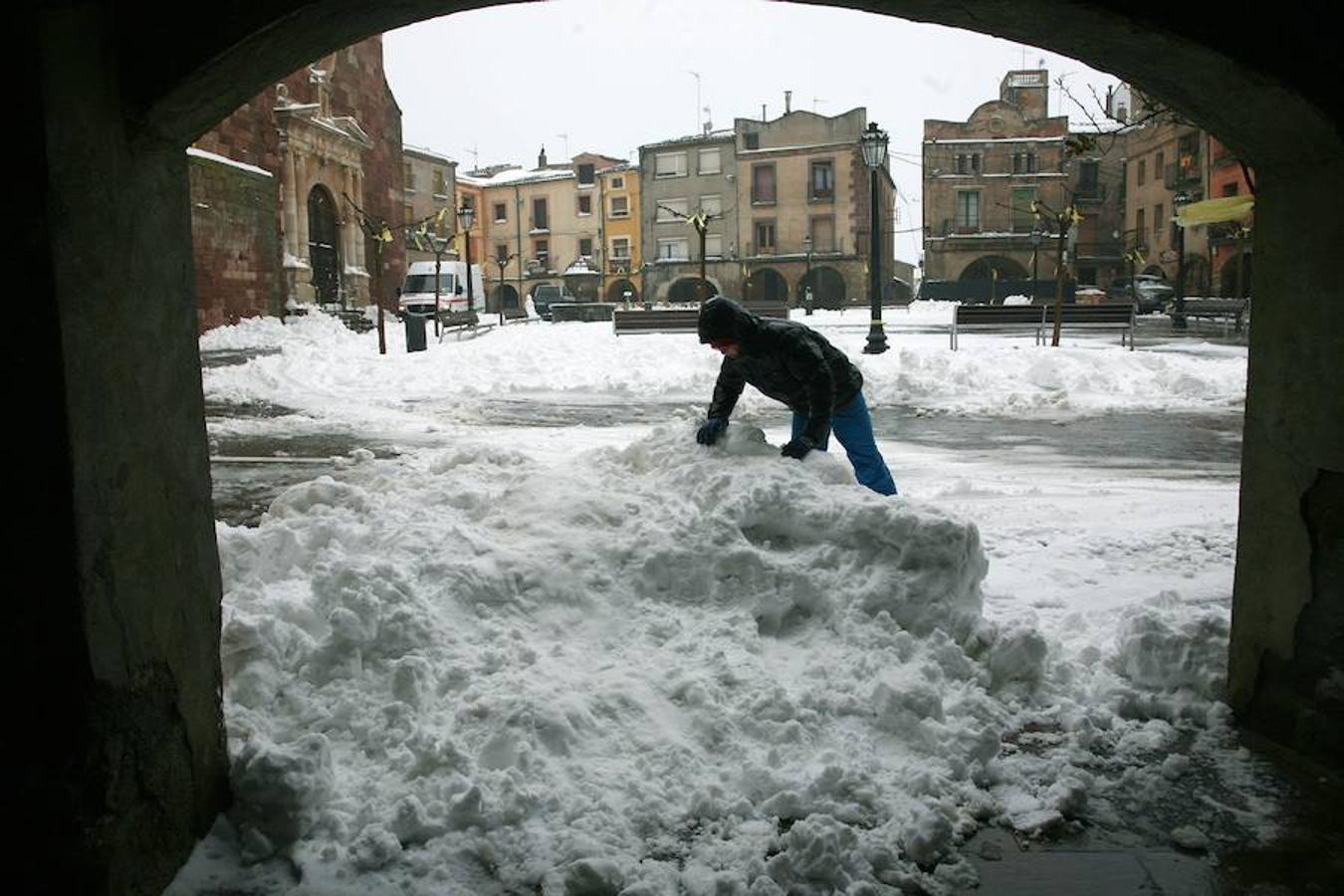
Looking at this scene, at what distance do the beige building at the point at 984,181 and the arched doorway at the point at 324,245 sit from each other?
1308 inches

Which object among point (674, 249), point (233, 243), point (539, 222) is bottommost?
point (233, 243)

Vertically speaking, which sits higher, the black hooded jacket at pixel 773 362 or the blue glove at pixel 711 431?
the black hooded jacket at pixel 773 362

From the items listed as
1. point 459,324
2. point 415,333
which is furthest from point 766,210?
point 415,333

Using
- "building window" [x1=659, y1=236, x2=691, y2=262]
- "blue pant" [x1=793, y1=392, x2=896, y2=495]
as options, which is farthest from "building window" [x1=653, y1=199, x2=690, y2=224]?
"blue pant" [x1=793, y1=392, x2=896, y2=495]

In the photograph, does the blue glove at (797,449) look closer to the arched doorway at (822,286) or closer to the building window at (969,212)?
the arched doorway at (822,286)

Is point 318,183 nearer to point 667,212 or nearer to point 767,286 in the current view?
point 667,212

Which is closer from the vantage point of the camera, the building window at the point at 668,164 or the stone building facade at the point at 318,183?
the stone building facade at the point at 318,183

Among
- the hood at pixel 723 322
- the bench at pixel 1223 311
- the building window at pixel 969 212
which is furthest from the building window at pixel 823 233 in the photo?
the hood at pixel 723 322

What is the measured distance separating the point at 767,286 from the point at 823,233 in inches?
165

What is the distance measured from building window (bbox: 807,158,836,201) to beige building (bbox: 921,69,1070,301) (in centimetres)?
548

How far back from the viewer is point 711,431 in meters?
4.92

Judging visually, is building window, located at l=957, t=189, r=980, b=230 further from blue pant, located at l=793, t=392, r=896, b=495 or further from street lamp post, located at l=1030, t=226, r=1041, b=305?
blue pant, located at l=793, t=392, r=896, b=495

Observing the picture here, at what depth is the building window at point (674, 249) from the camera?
56697 millimetres

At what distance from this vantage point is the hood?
16.7ft
